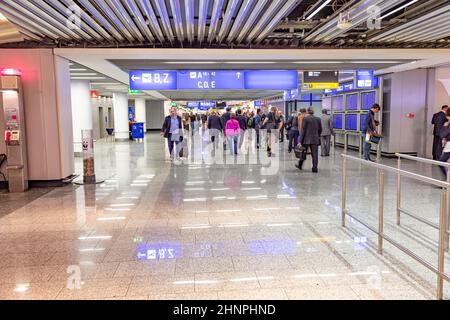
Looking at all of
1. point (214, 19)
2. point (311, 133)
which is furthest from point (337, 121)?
point (214, 19)

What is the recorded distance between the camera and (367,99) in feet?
42.0

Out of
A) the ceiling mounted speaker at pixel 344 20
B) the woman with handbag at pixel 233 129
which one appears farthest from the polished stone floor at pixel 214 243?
the woman with handbag at pixel 233 129

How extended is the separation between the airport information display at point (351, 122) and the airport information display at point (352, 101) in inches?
11.9

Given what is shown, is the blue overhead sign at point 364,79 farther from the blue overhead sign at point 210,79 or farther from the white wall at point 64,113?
the white wall at point 64,113

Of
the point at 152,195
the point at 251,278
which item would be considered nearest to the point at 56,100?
the point at 152,195

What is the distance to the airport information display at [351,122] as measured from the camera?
13.5m

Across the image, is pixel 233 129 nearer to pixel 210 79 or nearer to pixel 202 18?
pixel 210 79

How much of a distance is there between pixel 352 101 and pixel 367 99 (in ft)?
4.31

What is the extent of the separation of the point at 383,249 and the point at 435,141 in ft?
27.0

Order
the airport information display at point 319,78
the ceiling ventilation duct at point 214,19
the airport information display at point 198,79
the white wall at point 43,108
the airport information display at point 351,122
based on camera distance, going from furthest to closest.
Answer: the airport information display at point 351,122, the airport information display at point 319,78, the airport information display at point 198,79, the white wall at point 43,108, the ceiling ventilation duct at point 214,19

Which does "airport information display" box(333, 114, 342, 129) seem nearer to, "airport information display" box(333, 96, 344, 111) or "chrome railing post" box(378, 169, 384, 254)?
"airport information display" box(333, 96, 344, 111)

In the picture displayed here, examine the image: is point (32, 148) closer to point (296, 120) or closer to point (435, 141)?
point (296, 120)

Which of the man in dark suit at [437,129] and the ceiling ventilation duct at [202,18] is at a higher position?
the ceiling ventilation duct at [202,18]

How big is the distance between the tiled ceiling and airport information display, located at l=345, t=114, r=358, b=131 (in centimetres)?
575
